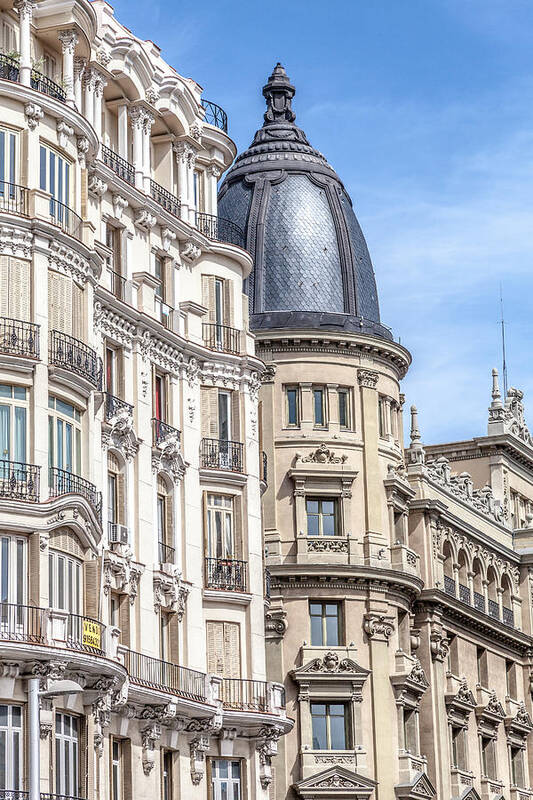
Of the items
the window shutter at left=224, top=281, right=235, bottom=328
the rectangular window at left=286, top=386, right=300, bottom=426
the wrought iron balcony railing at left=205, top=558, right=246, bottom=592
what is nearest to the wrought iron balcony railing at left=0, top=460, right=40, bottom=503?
the wrought iron balcony railing at left=205, top=558, right=246, bottom=592

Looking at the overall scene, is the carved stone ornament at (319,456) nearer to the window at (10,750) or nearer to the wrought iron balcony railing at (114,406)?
the wrought iron balcony railing at (114,406)

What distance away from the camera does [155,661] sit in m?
59.0

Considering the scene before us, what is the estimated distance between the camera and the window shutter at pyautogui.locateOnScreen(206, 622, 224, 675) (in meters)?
63.1

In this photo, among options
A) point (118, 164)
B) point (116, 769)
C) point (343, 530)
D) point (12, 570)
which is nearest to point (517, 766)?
point (343, 530)

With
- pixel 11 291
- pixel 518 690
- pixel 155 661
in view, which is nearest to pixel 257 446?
pixel 155 661

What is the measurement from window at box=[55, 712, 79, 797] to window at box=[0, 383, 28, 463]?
7195mm

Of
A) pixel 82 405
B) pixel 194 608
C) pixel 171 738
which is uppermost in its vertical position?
pixel 82 405

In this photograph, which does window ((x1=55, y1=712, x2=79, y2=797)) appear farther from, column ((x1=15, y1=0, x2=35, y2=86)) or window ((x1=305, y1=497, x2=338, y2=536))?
window ((x1=305, y1=497, x2=338, y2=536))

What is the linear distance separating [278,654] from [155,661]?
18.0 metres

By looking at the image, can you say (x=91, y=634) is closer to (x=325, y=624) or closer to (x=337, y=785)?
(x=337, y=785)

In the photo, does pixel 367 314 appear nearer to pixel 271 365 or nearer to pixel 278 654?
pixel 271 365

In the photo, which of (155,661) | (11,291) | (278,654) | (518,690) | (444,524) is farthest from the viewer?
(518,690)

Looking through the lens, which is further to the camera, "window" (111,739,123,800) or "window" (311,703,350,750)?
"window" (311,703,350,750)

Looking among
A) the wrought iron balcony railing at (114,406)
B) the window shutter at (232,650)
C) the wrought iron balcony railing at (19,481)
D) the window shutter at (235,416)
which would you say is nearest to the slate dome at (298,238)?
the window shutter at (235,416)
